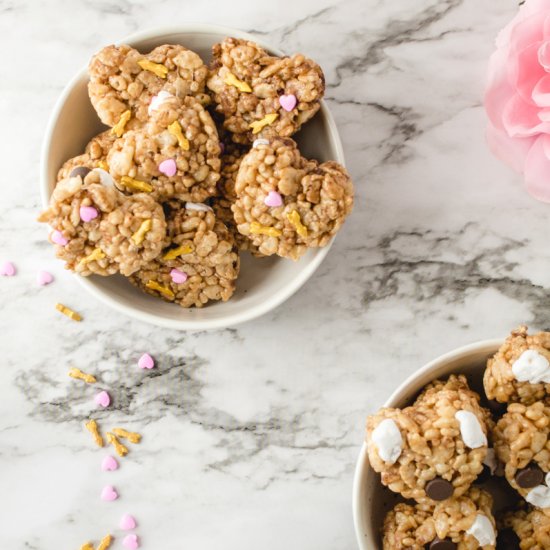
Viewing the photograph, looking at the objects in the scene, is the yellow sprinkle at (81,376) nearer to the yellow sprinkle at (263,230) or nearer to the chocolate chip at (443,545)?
the yellow sprinkle at (263,230)

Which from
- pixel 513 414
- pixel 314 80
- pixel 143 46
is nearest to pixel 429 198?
pixel 314 80

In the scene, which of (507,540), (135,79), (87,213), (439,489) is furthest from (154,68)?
(507,540)

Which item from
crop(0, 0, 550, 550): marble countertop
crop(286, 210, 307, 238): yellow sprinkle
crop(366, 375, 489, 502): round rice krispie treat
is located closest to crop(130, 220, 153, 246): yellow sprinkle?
crop(286, 210, 307, 238): yellow sprinkle

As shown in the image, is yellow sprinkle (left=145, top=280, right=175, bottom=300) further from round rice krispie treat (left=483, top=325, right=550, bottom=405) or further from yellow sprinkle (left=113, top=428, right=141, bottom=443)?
round rice krispie treat (left=483, top=325, right=550, bottom=405)

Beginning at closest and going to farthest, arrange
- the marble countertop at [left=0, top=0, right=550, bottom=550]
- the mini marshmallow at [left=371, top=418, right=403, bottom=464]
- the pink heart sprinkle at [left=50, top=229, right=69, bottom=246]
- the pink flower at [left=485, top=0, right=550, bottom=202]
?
the mini marshmallow at [left=371, top=418, right=403, bottom=464], the pink heart sprinkle at [left=50, top=229, right=69, bottom=246], the pink flower at [left=485, top=0, right=550, bottom=202], the marble countertop at [left=0, top=0, right=550, bottom=550]

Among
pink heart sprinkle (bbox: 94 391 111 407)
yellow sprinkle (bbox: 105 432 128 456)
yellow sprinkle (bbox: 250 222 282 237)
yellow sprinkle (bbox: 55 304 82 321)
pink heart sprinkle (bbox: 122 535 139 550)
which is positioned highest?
yellow sprinkle (bbox: 250 222 282 237)

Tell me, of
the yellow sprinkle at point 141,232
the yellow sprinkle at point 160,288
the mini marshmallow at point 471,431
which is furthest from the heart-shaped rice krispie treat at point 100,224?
the mini marshmallow at point 471,431
